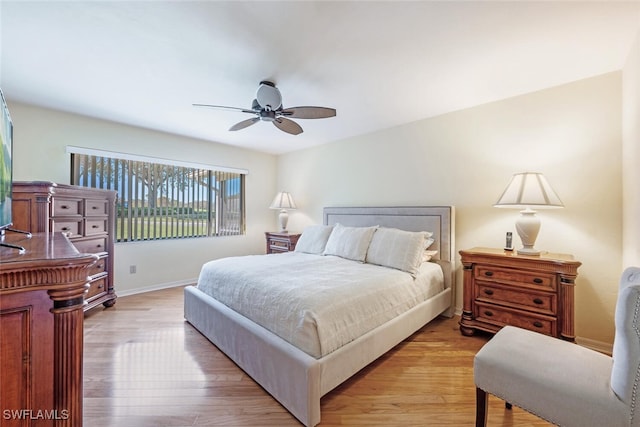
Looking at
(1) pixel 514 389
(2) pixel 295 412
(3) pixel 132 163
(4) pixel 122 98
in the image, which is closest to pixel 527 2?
(1) pixel 514 389

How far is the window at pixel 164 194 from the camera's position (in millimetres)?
3641

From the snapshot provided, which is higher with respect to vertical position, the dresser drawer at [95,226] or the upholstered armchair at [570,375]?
the dresser drawer at [95,226]

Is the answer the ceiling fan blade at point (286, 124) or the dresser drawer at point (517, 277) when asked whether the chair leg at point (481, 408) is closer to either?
the dresser drawer at point (517, 277)

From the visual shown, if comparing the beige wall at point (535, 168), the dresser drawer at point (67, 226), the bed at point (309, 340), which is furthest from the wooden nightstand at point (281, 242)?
the dresser drawer at point (67, 226)

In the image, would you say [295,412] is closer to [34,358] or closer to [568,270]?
[34,358]

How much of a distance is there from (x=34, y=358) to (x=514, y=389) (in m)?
1.94

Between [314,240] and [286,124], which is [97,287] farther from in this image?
[286,124]

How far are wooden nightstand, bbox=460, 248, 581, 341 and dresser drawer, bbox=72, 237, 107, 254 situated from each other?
4.05m

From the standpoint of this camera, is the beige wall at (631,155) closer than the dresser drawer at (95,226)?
Yes

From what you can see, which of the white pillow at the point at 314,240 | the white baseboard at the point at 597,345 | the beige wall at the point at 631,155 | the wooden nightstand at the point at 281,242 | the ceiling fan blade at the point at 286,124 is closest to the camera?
the beige wall at the point at 631,155

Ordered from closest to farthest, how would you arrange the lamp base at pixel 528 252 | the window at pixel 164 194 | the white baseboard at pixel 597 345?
the white baseboard at pixel 597 345, the lamp base at pixel 528 252, the window at pixel 164 194

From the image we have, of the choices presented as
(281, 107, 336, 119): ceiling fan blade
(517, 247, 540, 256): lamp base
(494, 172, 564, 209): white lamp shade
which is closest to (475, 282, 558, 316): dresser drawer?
(517, 247, 540, 256): lamp base
